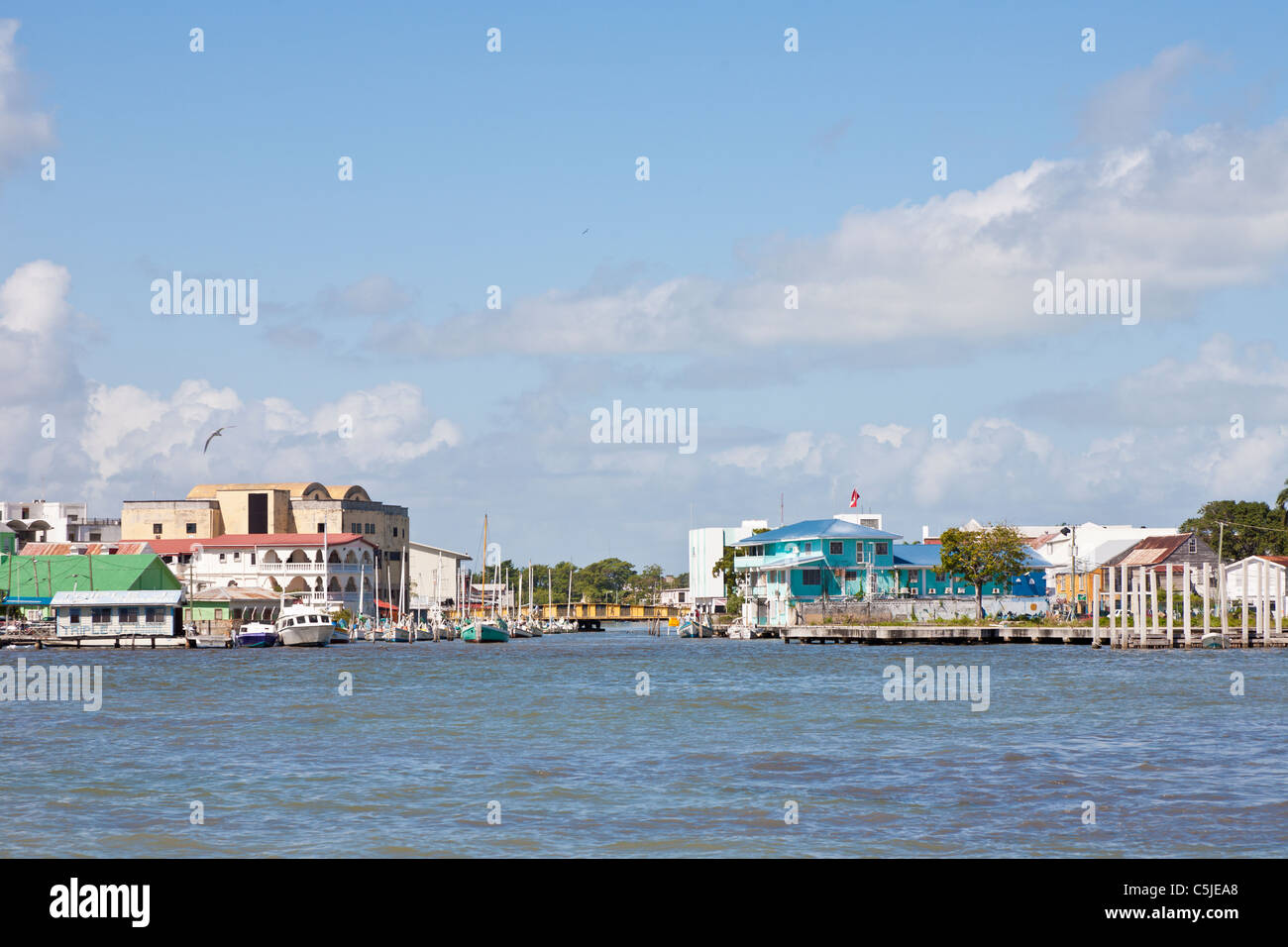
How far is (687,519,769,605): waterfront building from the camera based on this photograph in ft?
607

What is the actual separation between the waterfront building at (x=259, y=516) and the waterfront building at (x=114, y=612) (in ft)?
140

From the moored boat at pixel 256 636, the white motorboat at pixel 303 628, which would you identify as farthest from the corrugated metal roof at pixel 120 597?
the white motorboat at pixel 303 628

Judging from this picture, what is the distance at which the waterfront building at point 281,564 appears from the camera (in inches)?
5541

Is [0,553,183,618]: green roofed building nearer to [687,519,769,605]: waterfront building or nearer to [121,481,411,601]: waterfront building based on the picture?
[121,481,411,601]: waterfront building

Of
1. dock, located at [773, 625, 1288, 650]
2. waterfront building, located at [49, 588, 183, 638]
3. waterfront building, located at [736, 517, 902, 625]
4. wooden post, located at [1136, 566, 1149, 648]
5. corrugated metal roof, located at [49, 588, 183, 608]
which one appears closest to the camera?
wooden post, located at [1136, 566, 1149, 648]

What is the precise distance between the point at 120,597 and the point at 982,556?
6883cm

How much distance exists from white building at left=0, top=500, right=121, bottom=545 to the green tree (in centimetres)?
9699

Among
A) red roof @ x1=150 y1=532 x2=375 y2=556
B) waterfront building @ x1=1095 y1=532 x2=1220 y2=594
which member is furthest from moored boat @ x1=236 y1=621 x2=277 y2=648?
waterfront building @ x1=1095 y1=532 x2=1220 y2=594

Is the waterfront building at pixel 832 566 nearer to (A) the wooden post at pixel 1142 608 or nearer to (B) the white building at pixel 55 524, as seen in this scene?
(A) the wooden post at pixel 1142 608

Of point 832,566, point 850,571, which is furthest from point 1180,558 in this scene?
point 832,566

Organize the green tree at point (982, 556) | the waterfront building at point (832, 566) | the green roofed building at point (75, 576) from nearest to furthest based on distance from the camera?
the green tree at point (982, 556) → the green roofed building at point (75, 576) → the waterfront building at point (832, 566)

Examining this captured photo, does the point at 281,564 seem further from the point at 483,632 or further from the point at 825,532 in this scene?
the point at 825,532

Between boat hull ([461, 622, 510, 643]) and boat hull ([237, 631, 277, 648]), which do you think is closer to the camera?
boat hull ([237, 631, 277, 648])
